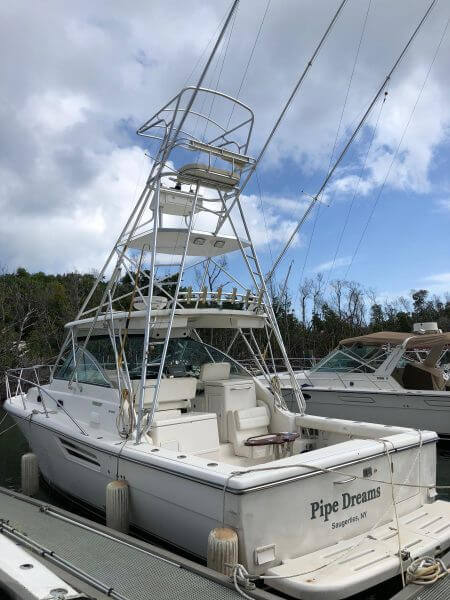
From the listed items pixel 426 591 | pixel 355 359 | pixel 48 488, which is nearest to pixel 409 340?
pixel 355 359

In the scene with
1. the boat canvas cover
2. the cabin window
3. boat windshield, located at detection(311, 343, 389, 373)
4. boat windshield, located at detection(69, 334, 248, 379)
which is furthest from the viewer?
boat windshield, located at detection(311, 343, 389, 373)

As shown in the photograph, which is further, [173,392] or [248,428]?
[248,428]

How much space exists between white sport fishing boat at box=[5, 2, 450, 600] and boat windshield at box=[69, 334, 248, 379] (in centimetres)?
2

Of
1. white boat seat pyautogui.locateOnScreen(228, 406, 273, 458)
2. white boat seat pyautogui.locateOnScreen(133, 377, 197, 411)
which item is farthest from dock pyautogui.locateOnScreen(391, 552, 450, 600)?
white boat seat pyautogui.locateOnScreen(133, 377, 197, 411)

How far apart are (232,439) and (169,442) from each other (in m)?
1.11

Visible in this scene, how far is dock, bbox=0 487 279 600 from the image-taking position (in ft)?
11.3

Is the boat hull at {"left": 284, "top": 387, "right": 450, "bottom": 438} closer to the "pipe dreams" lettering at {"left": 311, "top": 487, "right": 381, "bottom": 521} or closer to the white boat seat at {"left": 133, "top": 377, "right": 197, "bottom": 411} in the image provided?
the white boat seat at {"left": 133, "top": 377, "right": 197, "bottom": 411}

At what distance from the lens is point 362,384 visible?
494 inches

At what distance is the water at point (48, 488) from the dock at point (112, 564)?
60.5 inches

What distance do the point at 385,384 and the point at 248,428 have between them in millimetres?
6681

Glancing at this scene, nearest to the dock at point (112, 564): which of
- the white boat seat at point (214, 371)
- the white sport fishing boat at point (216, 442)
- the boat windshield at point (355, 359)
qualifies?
the white sport fishing boat at point (216, 442)

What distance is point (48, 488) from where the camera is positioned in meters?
7.47

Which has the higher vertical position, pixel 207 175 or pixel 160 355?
pixel 207 175

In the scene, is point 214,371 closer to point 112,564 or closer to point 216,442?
point 216,442
